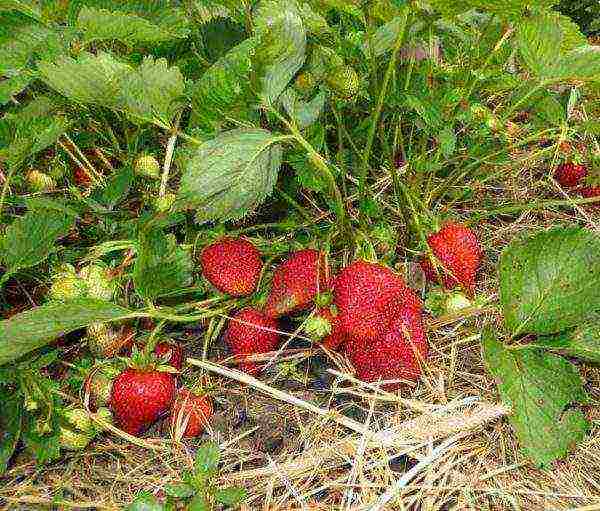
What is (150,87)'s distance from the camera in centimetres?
112

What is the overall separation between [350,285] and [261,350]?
0.23 m

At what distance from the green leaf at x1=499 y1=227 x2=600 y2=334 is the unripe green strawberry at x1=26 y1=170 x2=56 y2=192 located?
950mm

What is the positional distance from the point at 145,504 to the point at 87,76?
26.3 inches

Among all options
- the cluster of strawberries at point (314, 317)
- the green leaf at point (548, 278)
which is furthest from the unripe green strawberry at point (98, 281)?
the green leaf at point (548, 278)

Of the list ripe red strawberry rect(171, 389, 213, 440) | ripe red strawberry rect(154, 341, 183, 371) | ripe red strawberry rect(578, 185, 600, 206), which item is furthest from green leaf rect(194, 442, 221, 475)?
ripe red strawberry rect(578, 185, 600, 206)

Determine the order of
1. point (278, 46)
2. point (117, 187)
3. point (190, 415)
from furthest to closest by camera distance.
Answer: point (117, 187) → point (190, 415) → point (278, 46)

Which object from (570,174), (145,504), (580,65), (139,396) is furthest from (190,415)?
(570,174)

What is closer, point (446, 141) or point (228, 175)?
point (228, 175)

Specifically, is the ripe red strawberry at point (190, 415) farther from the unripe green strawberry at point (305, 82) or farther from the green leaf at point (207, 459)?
the unripe green strawberry at point (305, 82)

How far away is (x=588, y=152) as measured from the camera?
5.18 feet

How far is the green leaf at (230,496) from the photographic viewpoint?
101 cm

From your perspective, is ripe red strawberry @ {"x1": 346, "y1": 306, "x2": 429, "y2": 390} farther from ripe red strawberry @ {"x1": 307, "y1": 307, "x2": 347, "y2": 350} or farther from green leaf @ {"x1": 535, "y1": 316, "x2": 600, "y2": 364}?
green leaf @ {"x1": 535, "y1": 316, "x2": 600, "y2": 364}

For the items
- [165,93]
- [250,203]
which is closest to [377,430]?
[250,203]

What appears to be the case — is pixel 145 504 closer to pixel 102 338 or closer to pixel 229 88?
pixel 102 338
